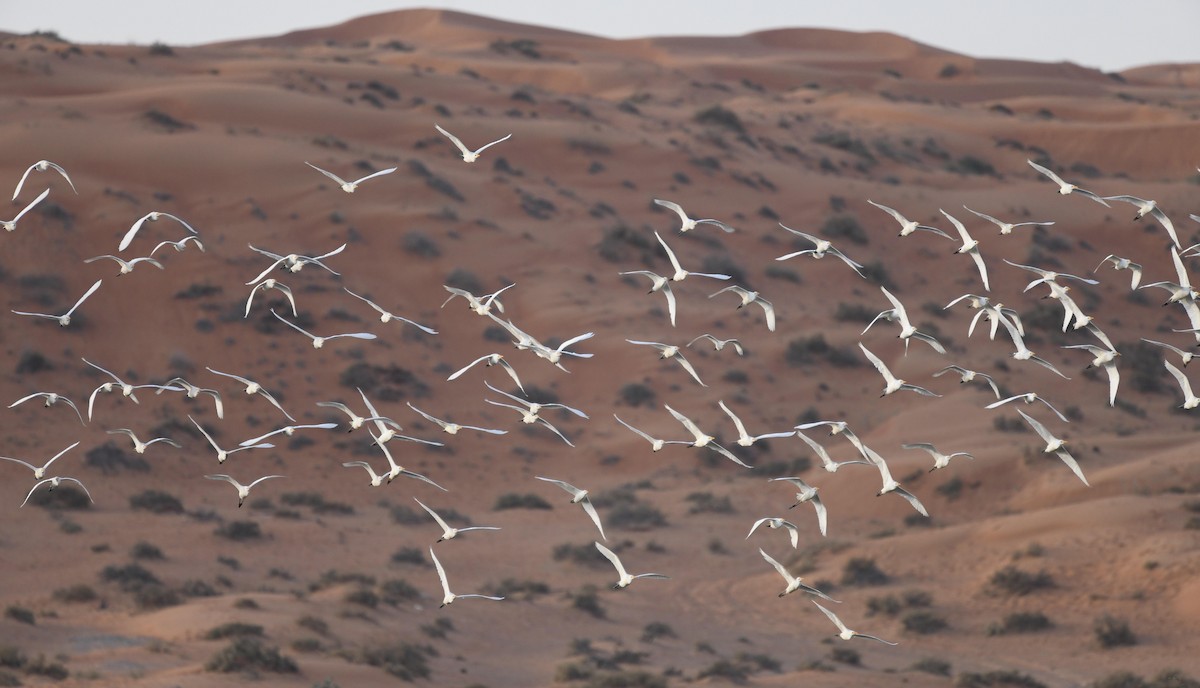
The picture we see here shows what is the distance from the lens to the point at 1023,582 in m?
29.8

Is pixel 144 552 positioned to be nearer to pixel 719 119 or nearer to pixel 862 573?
pixel 862 573

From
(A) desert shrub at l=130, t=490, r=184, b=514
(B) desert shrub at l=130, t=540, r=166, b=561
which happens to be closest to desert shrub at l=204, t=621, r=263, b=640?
(B) desert shrub at l=130, t=540, r=166, b=561

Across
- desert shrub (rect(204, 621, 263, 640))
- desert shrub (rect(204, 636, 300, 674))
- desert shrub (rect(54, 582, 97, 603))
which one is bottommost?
desert shrub (rect(54, 582, 97, 603))

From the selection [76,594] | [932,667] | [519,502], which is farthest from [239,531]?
[932,667]

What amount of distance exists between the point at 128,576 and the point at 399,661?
287 inches

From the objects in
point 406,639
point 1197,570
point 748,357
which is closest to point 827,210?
point 748,357

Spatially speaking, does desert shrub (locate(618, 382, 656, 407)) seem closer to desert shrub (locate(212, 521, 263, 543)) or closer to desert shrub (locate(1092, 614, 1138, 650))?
desert shrub (locate(212, 521, 263, 543))

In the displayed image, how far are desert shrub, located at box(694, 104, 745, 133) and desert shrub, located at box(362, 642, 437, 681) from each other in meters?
53.9

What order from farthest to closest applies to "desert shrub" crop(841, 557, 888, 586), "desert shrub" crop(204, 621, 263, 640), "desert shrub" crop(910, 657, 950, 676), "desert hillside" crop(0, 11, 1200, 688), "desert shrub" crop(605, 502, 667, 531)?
1. "desert shrub" crop(605, 502, 667, 531)
2. "desert shrub" crop(841, 557, 888, 586)
3. "desert hillside" crop(0, 11, 1200, 688)
4. "desert shrub" crop(910, 657, 950, 676)
5. "desert shrub" crop(204, 621, 263, 640)

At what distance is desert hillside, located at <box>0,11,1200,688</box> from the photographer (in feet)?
88.4

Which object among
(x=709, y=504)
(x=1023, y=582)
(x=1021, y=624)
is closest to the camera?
(x=1021, y=624)

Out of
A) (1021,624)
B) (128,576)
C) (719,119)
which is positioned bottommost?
(1021,624)

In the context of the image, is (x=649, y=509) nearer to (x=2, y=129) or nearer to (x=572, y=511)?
(x=572, y=511)

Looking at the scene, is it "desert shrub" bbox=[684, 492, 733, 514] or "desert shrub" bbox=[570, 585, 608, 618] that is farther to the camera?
"desert shrub" bbox=[684, 492, 733, 514]
